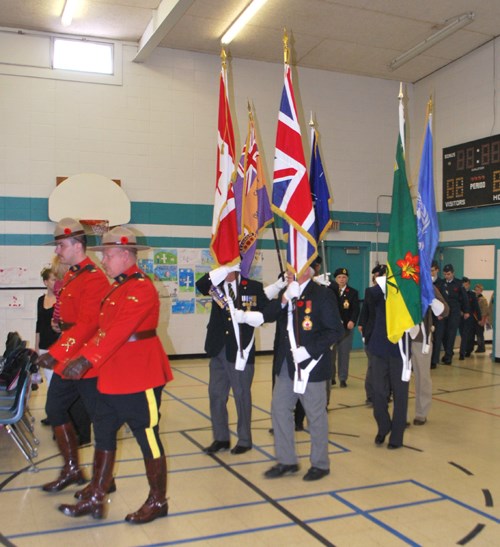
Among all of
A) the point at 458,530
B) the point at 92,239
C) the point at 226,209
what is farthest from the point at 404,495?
the point at 92,239

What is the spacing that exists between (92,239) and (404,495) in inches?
305

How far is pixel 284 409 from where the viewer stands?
454 cm

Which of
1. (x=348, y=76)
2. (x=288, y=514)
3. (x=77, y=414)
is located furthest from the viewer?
(x=348, y=76)

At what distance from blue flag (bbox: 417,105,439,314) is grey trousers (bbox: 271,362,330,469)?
1.69m

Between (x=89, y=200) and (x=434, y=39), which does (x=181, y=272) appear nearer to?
(x=89, y=200)

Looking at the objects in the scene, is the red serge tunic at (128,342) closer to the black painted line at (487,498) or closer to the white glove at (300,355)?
the white glove at (300,355)

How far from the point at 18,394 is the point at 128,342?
164 cm

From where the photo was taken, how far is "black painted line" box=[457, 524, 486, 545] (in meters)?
3.46

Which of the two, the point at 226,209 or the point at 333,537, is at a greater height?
the point at 226,209

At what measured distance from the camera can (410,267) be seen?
544cm

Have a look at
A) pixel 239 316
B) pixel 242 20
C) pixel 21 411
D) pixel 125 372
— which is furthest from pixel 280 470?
pixel 242 20

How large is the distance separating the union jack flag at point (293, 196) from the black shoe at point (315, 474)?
4.90ft

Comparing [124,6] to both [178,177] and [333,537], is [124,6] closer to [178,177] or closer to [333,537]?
[178,177]

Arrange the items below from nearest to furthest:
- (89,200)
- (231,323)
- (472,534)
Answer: (472,534)
(231,323)
(89,200)
